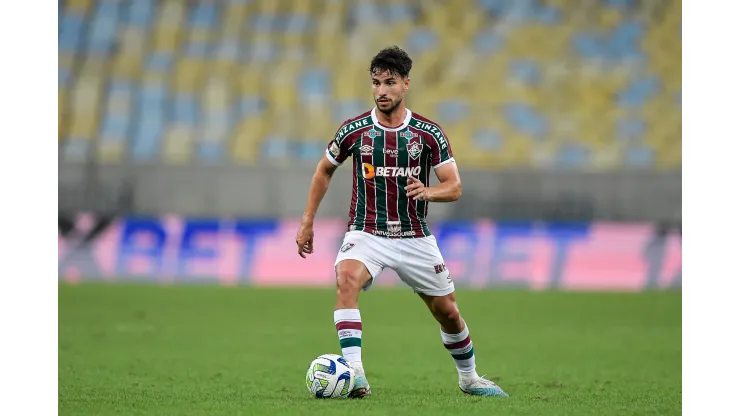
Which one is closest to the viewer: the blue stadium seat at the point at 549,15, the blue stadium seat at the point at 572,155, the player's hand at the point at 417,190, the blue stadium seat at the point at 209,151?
the player's hand at the point at 417,190

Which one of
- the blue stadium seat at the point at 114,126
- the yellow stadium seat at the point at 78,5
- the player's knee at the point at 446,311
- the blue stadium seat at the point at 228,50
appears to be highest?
the yellow stadium seat at the point at 78,5

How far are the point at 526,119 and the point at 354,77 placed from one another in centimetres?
379

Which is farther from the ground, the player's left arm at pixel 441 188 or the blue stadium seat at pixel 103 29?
the blue stadium seat at pixel 103 29

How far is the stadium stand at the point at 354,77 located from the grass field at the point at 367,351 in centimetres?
482

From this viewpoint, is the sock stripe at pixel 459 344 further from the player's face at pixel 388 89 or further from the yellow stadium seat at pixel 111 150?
the yellow stadium seat at pixel 111 150

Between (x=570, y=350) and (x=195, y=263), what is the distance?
951 cm

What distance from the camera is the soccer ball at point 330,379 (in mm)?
6734

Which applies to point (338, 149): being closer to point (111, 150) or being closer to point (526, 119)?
point (111, 150)

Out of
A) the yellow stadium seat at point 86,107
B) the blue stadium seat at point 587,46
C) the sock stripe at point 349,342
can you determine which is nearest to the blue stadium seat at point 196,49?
the yellow stadium seat at point 86,107

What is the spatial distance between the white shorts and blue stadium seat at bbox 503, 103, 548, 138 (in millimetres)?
16154

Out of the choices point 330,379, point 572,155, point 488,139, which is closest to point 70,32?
point 488,139
